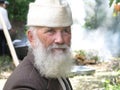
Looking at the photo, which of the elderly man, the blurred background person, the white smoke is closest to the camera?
the elderly man

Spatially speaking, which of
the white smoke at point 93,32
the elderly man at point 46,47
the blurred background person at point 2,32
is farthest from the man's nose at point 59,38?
the white smoke at point 93,32

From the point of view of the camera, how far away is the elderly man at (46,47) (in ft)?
6.86

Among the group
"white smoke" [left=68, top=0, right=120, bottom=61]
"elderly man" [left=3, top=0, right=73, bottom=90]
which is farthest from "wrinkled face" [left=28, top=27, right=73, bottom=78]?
"white smoke" [left=68, top=0, right=120, bottom=61]

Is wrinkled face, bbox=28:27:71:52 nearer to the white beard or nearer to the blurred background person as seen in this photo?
the white beard

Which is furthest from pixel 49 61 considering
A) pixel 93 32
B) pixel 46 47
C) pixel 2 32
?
pixel 93 32

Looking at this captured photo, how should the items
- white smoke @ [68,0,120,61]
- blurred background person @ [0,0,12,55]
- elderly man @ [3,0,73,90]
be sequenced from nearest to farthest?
elderly man @ [3,0,73,90]
blurred background person @ [0,0,12,55]
white smoke @ [68,0,120,61]

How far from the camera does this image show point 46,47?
214cm

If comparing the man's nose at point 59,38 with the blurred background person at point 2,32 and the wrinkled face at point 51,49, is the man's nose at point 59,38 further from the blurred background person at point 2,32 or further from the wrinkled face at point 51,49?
the blurred background person at point 2,32

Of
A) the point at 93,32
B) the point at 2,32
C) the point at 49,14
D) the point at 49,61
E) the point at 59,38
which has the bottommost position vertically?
the point at 93,32

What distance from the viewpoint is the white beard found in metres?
2.15

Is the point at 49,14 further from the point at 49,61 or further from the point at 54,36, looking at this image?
the point at 49,61

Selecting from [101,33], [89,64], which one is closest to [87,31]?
[101,33]

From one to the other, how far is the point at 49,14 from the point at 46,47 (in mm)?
160

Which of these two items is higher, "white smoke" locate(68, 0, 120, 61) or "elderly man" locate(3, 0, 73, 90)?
"elderly man" locate(3, 0, 73, 90)
